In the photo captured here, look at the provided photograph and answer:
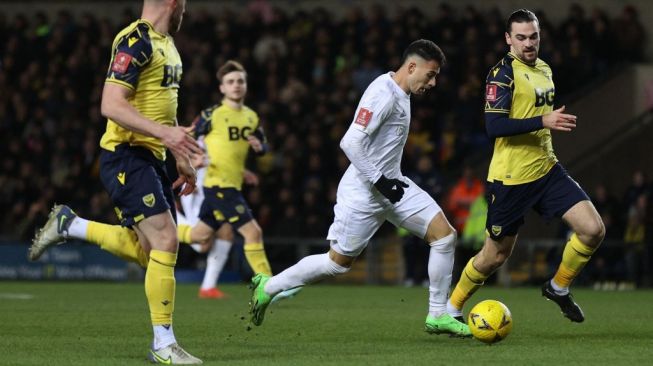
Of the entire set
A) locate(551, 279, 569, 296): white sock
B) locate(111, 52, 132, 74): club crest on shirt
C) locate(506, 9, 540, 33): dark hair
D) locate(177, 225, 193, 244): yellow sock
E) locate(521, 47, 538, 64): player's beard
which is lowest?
locate(177, 225, 193, 244): yellow sock

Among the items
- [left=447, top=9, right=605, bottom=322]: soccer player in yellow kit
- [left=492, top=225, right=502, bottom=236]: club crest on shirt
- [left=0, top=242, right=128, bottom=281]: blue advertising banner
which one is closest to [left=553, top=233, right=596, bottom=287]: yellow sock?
[left=447, top=9, right=605, bottom=322]: soccer player in yellow kit


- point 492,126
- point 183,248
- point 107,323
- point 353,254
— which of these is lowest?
point 183,248

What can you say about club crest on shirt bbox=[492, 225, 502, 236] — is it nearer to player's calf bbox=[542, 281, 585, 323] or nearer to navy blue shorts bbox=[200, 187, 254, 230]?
player's calf bbox=[542, 281, 585, 323]

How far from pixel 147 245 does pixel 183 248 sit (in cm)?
1348

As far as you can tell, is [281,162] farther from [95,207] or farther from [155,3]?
[155,3]

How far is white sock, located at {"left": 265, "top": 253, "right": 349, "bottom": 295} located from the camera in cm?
976

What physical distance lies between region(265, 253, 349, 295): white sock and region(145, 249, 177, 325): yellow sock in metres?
1.88

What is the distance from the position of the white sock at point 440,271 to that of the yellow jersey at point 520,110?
0.81 m

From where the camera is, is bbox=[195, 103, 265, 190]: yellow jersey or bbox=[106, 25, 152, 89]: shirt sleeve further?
bbox=[195, 103, 265, 190]: yellow jersey

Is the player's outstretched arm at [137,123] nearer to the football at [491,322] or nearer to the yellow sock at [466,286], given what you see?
the football at [491,322]

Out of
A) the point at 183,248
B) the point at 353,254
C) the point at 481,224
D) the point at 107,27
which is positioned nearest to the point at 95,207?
the point at 183,248

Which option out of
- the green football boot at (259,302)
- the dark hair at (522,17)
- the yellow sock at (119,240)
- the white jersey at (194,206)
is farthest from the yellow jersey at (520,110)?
the white jersey at (194,206)

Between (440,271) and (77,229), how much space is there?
114 inches

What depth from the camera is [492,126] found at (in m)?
9.86
